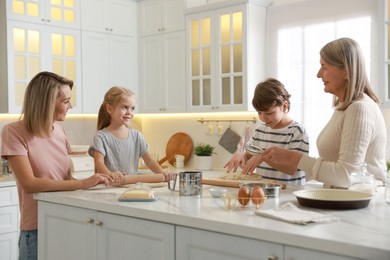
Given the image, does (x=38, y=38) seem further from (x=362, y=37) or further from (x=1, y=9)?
(x=362, y=37)

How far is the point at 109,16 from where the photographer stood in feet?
17.4

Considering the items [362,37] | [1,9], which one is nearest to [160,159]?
[1,9]

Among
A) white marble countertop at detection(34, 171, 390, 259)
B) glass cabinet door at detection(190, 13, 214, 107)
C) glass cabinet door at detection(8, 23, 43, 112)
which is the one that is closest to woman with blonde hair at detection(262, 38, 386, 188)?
white marble countertop at detection(34, 171, 390, 259)

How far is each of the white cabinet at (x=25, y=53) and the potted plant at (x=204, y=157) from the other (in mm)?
1195

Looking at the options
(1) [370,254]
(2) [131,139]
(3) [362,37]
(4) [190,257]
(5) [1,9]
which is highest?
(5) [1,9]

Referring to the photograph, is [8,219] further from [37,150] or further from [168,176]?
[168,176]

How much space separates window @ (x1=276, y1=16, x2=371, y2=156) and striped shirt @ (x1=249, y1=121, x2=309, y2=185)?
3.84 feet

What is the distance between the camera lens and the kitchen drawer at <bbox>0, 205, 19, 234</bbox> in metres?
4.15

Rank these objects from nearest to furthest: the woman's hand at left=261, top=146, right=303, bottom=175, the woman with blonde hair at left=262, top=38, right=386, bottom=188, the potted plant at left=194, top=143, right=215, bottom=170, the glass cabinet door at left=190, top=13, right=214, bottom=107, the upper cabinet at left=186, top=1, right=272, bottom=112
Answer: the woman with blonde hair at left=262, top=38, right=386, bottom=188
the woman's hand at left=261, top=146, right=303, bottom=175
the upper cabinet at left=186, top=1, right=272, bottom=112
the glass cabinet door at left=190, top=13, right=214, bottom=107
the potted plant at left=194, top=143, right=215, bottom=170

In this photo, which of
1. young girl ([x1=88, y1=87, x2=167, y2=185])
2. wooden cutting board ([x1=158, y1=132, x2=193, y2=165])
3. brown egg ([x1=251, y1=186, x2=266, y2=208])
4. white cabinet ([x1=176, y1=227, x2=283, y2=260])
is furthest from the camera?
wooden cutting board ([x1=158, y1=132, x2=193, y2=165])

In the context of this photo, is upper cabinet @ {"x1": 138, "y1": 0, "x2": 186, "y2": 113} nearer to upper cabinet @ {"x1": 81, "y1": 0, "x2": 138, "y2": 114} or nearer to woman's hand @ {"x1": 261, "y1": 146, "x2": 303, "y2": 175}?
upper cabinet @ {"x1": 81, "y1": 0, "x2": 138, "y2": 114}

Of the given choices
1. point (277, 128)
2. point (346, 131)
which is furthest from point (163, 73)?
point (346, 131)

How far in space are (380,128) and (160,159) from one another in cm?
342

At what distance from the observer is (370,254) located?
1.49 metres
